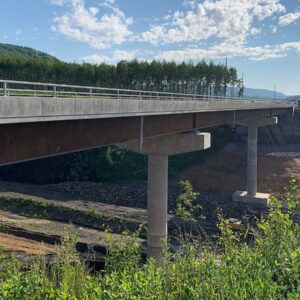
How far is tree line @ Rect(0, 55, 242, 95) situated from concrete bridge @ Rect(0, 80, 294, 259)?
70850mm

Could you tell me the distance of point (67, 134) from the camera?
15.9 metres

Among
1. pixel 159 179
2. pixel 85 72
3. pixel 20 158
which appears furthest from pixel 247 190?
pixel 85 72

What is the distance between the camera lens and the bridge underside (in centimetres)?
1302

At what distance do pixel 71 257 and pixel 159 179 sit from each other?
57.1 feet

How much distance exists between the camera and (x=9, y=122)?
38.4ft

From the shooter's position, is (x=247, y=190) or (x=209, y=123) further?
(x=247, y=190)

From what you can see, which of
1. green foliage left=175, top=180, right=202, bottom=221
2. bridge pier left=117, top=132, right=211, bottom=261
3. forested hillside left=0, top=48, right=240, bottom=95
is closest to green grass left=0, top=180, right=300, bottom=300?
green foliage left=175, top=180, right=202, bottom=221

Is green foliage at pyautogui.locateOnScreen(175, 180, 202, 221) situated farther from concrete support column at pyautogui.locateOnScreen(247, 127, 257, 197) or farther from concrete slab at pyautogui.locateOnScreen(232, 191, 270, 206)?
concrete support column at pyautogui.locateOnScreen(247, 127, 257, 197)

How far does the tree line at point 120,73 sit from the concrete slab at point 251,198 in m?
62.4

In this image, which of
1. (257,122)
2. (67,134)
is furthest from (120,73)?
(67,134)

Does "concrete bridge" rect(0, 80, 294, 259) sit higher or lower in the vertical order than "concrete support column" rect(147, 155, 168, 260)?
higher

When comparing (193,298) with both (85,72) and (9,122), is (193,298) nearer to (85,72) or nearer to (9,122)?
(9,122)

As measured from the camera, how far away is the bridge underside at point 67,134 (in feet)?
42.7

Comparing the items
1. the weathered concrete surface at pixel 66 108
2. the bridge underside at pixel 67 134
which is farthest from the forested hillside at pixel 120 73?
the weathered concrete surface at pixel 66 108
